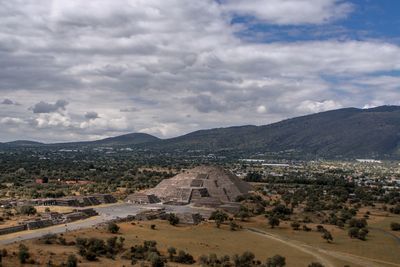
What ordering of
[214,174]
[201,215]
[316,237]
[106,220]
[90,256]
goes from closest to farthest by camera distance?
1. [90,256]
2. [316,237]
3. [106,220]
4. [201,215]
5. [214,174]

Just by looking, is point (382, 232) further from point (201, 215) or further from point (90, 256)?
point (90, 256)

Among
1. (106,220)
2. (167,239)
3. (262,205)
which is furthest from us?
(262,205)

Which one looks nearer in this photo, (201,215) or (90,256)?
(90,256)

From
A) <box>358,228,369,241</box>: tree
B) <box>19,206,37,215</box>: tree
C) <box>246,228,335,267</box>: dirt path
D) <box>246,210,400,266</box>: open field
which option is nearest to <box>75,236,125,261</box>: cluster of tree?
<box>246,228,335,267</box>: dirt path

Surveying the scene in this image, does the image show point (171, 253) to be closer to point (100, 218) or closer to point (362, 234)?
point (100, 218)

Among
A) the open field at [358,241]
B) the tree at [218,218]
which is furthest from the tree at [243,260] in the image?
the tree at [218,218]

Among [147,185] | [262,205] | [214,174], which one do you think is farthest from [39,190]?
[262,205]
